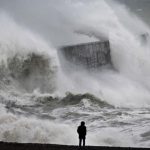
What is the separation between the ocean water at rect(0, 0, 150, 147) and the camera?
11.4 metres

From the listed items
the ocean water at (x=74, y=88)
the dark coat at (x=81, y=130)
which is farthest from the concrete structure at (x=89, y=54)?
the dark coat at (x=81, y=130)

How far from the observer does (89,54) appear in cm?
2159

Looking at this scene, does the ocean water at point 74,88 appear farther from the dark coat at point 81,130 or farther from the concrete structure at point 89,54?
the dark coat at point 81,130

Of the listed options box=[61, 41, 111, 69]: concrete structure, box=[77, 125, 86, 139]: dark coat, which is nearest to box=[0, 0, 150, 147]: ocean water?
box=[61, 41, 111, 69]: concrete structure

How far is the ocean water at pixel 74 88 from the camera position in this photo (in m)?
11.4

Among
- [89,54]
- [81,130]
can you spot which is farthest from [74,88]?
[81,130]

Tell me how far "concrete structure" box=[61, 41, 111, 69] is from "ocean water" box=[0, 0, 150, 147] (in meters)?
0.45

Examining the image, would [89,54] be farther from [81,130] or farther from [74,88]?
[81,130]

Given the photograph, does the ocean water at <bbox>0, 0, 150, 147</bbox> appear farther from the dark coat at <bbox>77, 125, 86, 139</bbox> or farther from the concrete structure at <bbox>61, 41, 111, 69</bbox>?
the dark coat at <bbox>77, 125, 86, 139</bbox>

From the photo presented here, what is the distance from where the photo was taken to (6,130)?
11055mm

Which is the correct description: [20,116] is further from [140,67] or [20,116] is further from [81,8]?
[81,8]

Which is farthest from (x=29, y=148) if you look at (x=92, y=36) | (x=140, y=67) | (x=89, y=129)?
(x=92, y=36)

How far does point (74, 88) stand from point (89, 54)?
159 inches

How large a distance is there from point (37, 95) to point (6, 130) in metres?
5.49
